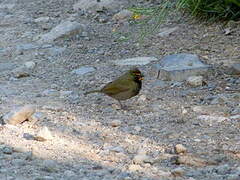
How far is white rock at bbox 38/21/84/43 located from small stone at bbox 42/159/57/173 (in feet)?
13.4

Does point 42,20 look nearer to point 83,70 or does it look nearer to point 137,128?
Answer: point 83,70

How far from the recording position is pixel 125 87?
6.15 meters

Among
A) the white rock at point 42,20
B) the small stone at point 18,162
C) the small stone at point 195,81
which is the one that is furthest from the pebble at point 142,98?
the white rock at point 42,20

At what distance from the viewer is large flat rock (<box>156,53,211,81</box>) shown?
6859 millimetres

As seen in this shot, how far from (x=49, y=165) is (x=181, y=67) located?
9.05 ft

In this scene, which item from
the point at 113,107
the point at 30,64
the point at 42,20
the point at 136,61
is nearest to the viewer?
the point at 113,107

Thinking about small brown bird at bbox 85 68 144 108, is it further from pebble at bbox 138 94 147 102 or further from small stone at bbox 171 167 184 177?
small stone at bbox 171 167 184 177

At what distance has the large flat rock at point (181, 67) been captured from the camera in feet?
22.5

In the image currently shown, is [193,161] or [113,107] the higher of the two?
[193,161]

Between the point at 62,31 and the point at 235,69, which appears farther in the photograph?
the point at 62,31

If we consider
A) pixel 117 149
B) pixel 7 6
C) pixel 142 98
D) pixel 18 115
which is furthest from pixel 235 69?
pixel 7 6

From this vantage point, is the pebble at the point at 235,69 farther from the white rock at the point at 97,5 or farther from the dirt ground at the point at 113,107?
the white rock at the point at 97,5

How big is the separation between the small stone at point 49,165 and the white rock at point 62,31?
13.4 feet

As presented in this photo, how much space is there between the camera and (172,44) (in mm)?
7812
